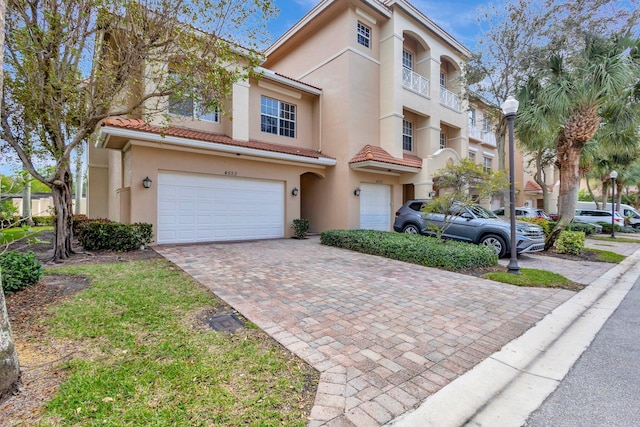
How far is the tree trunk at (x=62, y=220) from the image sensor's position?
7586 mm

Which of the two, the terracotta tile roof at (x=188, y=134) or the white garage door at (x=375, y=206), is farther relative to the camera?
the white garage door at (x=375, y=206)

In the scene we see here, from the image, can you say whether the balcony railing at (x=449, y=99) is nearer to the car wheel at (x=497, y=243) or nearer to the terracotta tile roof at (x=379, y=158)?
the terracotta tile roof at (x=379, y=158)

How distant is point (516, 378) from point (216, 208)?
34.4ft

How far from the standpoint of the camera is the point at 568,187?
1085 cm

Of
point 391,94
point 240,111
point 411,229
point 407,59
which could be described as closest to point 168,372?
point 411,229

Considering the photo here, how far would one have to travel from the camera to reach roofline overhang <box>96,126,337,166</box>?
29.6 feet

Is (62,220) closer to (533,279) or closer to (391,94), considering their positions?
(533,279)

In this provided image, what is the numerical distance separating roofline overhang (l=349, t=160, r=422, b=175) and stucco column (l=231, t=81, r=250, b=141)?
4775 mm

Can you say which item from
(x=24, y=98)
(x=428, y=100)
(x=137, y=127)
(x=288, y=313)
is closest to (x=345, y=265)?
(x=288, y=313)

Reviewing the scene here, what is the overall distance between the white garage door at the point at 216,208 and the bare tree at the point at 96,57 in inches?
114

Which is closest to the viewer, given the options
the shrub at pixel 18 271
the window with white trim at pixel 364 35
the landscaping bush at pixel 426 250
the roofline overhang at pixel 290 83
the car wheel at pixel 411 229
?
the shrub at pixel 18 271

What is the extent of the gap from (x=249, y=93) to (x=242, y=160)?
317 cm

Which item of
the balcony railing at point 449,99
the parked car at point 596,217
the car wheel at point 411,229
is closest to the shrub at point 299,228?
the car wheel at point 411,229

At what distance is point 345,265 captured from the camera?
783cm
